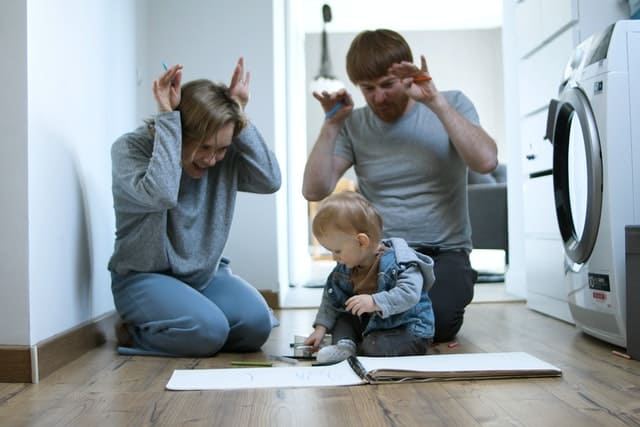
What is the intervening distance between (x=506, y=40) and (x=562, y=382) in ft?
6.90

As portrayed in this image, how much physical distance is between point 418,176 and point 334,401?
0.89 m

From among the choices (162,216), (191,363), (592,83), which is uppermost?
(592,83)

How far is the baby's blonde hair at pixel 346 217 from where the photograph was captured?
146cm

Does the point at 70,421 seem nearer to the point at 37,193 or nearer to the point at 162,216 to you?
the point at 37,193

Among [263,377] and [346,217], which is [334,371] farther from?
[346,217]

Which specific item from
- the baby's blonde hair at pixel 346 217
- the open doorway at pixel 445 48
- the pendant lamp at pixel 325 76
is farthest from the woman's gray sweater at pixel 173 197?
the open doorway at pixel 445 48

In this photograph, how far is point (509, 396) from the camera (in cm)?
116

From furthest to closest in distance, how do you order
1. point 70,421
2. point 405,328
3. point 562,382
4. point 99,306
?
point 99,306 → point 405,328 → point 562,382 → point 70,421

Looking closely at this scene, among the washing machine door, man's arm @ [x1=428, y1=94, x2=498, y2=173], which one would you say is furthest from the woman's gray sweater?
the washing machine door

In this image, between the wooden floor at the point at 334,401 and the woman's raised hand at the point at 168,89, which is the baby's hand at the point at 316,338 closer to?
the wooden floor at the point at 334,401

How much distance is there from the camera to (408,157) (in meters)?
1.89

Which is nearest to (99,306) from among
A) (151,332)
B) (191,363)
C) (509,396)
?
(151,332)

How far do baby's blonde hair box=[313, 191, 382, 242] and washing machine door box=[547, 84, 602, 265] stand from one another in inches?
23.3

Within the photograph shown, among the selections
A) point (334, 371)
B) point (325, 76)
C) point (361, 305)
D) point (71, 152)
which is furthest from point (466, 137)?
point (325, 76)
